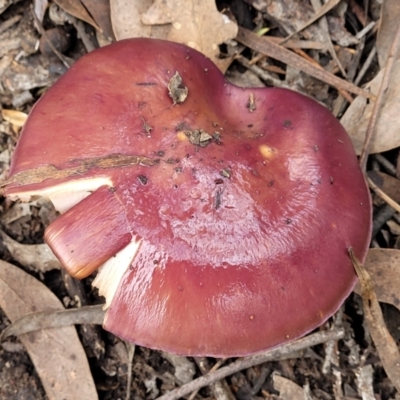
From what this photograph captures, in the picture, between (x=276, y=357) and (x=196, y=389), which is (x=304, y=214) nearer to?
(x=276, y=357)

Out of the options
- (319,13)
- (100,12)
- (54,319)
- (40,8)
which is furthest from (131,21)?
(54,319)

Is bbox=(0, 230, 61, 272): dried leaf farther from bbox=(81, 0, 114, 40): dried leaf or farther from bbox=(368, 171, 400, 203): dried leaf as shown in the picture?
bbox=(368, 171, 400, 203): dried leaf

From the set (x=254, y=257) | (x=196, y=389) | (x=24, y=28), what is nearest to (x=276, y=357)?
(x=196, y=389)

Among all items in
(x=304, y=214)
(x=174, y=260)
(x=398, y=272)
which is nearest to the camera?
(x=174, y=260)

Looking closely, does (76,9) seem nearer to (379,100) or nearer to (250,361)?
(379,100)

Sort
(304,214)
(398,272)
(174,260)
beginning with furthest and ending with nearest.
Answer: (398,272)
(304,214)
(174,260)

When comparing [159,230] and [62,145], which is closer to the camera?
[159,230]
